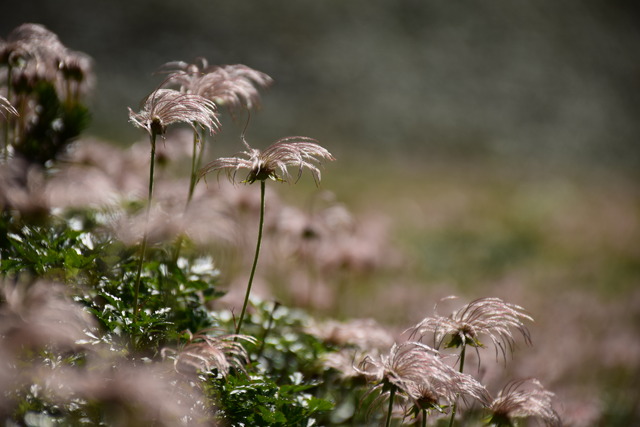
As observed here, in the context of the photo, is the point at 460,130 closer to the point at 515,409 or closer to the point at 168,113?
the point at 515,409

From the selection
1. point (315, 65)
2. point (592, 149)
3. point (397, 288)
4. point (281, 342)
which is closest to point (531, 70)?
point (592, 149)

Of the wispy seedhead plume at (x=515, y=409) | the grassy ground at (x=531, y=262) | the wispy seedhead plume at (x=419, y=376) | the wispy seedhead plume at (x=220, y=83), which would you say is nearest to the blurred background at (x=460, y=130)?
the grassy ground at (x=531, y=262)

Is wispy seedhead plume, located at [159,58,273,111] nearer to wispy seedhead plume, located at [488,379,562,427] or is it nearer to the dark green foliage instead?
the dark green foliage

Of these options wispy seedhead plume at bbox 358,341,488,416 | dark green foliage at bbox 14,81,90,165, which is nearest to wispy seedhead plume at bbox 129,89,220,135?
wispy seedhead plume at bbox 358,341,488,416

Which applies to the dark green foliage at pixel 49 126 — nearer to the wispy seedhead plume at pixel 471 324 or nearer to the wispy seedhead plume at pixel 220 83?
the wispy seedhead plume at pixel 220 83

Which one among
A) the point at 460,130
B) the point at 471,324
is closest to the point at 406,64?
the point at 460,130

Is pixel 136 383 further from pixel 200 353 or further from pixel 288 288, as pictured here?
pixel 288 288
